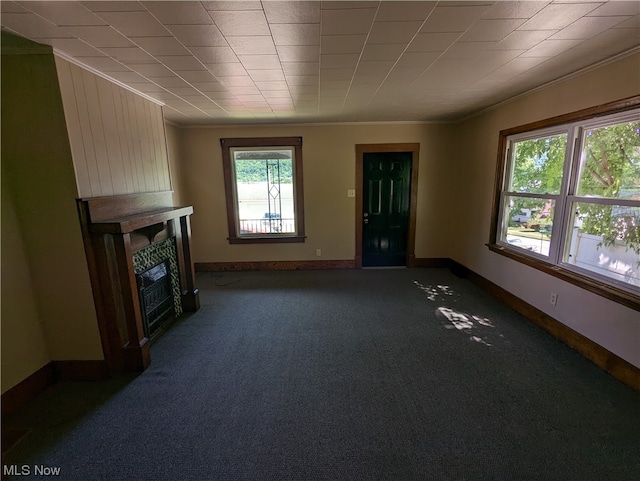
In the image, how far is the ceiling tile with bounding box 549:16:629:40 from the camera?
1.61 metres

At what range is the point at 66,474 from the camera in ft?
5.02

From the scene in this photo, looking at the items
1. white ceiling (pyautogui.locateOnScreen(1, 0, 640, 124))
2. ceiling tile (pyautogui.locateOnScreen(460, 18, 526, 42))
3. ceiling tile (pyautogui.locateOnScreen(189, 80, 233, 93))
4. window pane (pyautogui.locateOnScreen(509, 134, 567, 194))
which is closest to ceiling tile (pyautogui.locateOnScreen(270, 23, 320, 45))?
white ceiling (pyautogui.locateOnScreen(1, 0, 640, 124))

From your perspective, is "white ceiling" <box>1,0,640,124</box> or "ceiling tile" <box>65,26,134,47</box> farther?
"ceiling tile" <box>65,26,134,47</box>

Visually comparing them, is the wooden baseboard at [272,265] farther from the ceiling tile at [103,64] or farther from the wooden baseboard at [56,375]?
the ceiling tile at [103,64]

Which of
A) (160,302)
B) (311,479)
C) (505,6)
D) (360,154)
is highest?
(505,6)

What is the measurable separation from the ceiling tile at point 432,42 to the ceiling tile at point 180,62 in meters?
1.49

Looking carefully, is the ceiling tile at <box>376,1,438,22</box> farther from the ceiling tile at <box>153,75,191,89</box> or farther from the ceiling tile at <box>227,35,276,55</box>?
the ceiling tile at <box>153,75,191,89</box>

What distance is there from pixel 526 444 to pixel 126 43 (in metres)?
3.36

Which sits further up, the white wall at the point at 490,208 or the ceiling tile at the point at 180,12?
the ceiling tile at the point at 180,12

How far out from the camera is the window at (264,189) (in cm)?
454

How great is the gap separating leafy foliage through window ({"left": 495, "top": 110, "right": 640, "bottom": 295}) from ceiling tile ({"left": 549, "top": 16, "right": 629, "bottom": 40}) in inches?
30.0

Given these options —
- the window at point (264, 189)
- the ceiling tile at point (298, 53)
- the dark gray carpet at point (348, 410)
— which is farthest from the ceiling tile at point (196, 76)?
the dark gray carpet at point (348, 410)

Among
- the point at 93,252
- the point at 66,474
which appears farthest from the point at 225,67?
the point at 66,474

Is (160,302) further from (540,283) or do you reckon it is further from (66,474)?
(540,283)
